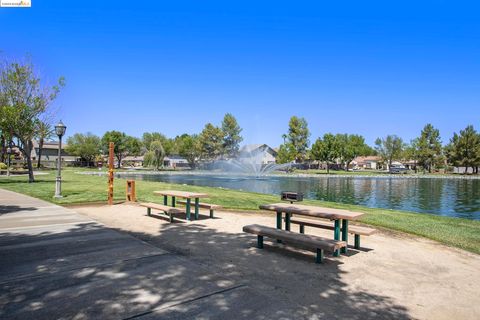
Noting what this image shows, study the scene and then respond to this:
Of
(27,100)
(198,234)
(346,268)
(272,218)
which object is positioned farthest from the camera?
(27,100)

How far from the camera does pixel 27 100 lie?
23.4 metres

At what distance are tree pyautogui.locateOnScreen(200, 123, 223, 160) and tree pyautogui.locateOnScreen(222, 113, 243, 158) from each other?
1822 millimetres

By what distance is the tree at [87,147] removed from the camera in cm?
8219

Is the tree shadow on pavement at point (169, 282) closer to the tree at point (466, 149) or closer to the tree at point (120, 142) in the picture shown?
the tree at point (120, 142)

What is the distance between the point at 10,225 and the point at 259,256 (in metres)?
6.45

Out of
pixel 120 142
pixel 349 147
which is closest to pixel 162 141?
pixel 120 142

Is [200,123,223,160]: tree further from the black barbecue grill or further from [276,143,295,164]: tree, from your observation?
the black barbecue grill

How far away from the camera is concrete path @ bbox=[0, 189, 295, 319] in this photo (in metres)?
3.87

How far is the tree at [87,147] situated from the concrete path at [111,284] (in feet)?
267

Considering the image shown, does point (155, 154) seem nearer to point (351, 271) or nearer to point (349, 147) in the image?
point (349, 147)

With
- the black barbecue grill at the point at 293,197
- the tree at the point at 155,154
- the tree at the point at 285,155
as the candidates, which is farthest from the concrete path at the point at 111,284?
the tree at the point at 285,155

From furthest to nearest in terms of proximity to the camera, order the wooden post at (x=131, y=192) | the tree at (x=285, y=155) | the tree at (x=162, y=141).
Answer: the tree at (x=162, y=141) → the tree at (x=285, y=155) → the wooden post at (x=131, y=192)


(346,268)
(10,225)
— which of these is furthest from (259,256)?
(10,225)

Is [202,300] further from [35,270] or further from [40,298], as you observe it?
[35,270]
